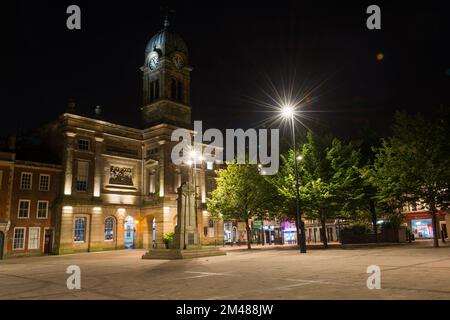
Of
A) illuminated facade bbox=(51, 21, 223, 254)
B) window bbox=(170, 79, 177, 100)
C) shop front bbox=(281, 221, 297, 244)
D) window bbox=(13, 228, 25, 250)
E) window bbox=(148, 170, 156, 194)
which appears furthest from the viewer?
shop front bbox=(281, 221, 297, 244)

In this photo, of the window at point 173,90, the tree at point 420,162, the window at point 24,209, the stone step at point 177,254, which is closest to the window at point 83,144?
the window at point 24,209

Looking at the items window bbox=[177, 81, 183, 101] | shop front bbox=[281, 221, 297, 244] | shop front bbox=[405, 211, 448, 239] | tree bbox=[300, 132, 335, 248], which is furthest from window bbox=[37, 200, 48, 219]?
shop front bbox=[405, 211, 448, 239]

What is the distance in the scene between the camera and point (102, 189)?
155ft

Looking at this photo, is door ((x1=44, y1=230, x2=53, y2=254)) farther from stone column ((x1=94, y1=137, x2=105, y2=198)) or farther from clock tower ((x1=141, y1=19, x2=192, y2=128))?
clock tower ((x1=141, y1=19, x2=192, y2=128))

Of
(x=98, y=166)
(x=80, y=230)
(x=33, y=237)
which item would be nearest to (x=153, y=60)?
(x=98, y=166)

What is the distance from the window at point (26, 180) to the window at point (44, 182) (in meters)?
1.11

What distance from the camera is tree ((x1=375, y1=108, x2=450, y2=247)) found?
29750 millimetres

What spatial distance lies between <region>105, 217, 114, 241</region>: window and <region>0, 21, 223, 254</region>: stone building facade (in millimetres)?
122

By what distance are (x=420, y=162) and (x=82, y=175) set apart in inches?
1403
